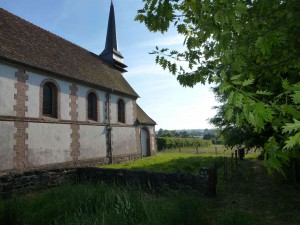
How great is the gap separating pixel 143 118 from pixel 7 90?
14999mm

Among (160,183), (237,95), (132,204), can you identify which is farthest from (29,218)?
(237,95)

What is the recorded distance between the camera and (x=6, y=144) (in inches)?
492

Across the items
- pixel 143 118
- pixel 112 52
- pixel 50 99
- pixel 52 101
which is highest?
pixel 112 52

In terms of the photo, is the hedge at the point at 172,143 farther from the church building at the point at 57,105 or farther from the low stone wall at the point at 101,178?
the low stone wall at the point at 101,178

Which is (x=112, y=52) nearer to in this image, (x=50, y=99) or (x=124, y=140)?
(x=124, y=140)

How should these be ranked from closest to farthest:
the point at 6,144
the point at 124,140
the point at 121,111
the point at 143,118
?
the point at 6,144 < the point at 124,140 < the point at 121,111 < the point at 143,118

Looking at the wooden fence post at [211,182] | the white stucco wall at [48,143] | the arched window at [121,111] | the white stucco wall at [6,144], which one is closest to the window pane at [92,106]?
the white stucco wall at [48,143]

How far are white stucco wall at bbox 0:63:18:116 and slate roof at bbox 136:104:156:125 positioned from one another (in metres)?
13.3

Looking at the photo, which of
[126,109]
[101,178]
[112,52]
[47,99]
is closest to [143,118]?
[126,109]

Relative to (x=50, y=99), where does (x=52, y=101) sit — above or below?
below

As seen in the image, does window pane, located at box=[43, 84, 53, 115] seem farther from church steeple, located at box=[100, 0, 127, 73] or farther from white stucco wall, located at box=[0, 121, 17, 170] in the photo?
church steeple, located at box=[100, 0, 127, 73]

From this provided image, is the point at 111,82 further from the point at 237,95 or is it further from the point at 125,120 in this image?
the point at 237,95

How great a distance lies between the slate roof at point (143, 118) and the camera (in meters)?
25.4

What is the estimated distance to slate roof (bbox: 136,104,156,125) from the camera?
25402mm
